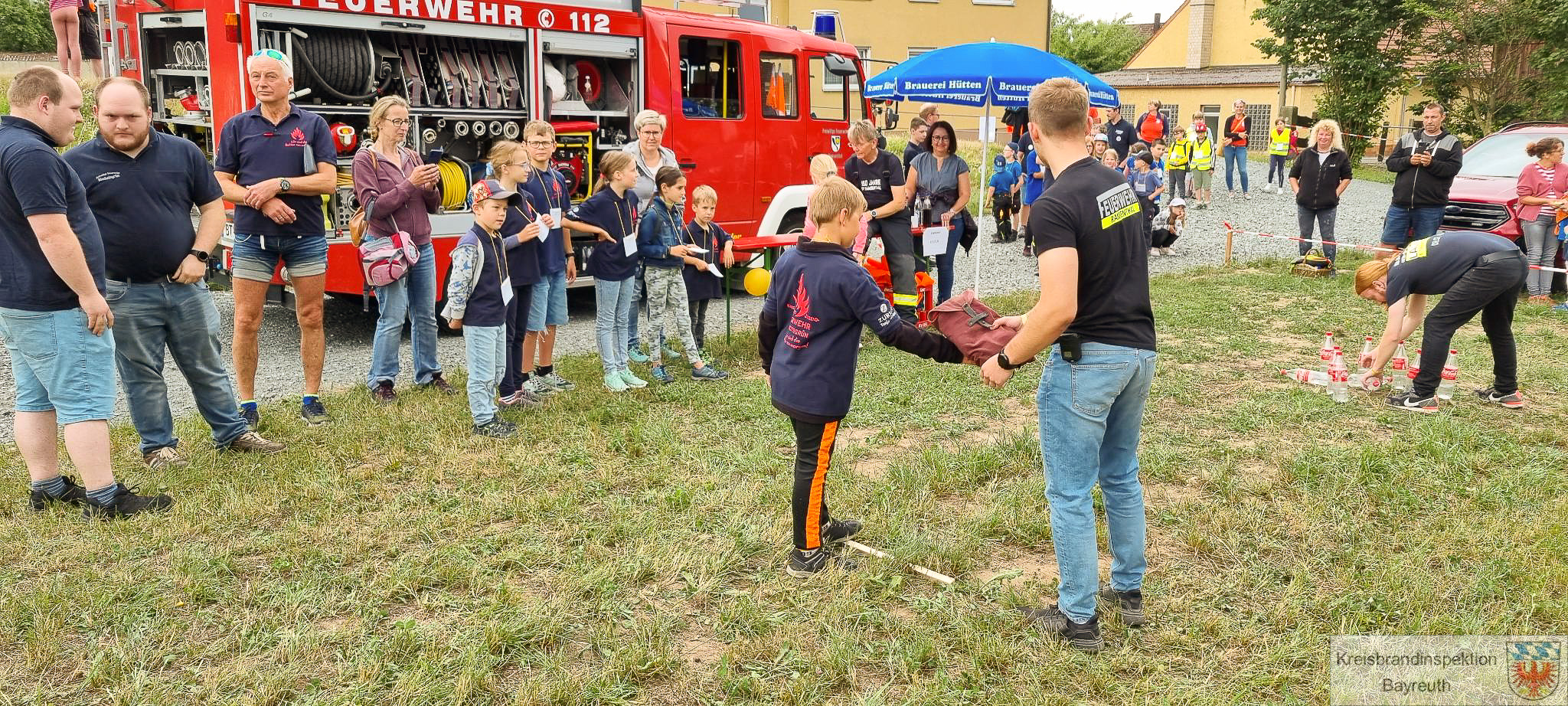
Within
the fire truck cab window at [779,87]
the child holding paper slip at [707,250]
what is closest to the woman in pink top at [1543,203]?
the fire truck cab window at [779,87]

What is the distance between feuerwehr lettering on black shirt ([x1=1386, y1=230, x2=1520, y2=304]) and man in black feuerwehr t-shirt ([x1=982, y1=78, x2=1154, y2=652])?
3.62 m

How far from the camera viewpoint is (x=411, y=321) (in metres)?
6.71

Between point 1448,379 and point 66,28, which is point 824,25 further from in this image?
point 66,28

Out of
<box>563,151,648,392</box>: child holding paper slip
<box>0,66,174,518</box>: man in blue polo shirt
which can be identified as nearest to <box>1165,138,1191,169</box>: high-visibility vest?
<box>563,151,648,392</box>: child holding paper slip

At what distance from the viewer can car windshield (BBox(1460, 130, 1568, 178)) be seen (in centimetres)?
1218

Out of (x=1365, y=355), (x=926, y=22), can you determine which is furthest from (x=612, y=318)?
(x=926, y=22)

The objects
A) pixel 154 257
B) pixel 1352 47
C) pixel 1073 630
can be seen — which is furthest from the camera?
pixel 1352 47

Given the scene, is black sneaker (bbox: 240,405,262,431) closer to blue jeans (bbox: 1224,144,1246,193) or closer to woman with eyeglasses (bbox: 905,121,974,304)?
woman with eyeglasses (bbox: 905,121,974,304)

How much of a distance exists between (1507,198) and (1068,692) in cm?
1074

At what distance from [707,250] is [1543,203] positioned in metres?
8.57

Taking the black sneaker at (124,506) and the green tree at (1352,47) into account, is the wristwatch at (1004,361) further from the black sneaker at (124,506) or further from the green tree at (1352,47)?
the green tree at (1352,47)

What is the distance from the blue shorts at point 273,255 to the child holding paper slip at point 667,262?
2.02 m

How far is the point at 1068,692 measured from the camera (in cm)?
337

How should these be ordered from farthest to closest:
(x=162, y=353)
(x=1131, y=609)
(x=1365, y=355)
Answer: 1. (x=1365, y=355)
2. (x=162, y=353)
3. (x=1131, y=609)
